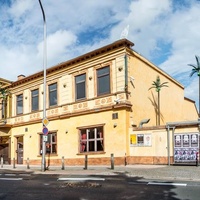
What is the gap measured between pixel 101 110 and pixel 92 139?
2376mm

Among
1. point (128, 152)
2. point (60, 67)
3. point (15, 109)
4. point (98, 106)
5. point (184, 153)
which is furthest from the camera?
point (15, 109)

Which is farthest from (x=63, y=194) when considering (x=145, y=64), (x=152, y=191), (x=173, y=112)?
(x=173, y=112)

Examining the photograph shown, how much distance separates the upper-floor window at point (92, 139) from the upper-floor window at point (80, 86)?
267 centimetres

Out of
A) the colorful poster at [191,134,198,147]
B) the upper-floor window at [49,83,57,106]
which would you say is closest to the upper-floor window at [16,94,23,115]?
the upper-floor window at [49,83,57,106]

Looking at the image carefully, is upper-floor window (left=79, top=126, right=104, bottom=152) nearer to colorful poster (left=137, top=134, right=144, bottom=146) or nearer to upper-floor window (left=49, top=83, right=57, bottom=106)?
colorful poster (left=137, top=134, right=144, bottom=146)

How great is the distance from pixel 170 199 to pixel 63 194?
320 centimetres

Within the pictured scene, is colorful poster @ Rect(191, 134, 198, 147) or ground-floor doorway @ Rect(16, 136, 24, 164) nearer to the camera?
colorful poster @ Rect(191, 134, 198, 147)

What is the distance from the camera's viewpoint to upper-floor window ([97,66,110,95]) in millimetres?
22280

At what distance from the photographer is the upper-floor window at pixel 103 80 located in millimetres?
22280

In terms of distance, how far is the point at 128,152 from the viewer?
68.2ft

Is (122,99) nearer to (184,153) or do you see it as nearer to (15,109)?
(184,153)

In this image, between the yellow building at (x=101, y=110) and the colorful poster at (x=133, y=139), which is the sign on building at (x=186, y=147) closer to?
the yellow building at (x=101, y=110)

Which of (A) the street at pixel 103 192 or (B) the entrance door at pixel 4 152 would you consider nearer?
(A) the street at pixel 103 192

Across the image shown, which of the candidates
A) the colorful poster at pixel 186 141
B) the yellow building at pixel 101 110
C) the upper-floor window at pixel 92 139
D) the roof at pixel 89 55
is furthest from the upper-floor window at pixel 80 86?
the colorful poster at pixel 186 141
